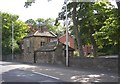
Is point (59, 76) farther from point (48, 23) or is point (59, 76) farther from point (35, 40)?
point (48, 23)

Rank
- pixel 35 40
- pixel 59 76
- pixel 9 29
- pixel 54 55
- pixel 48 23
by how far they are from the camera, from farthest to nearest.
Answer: pixel 48 23
pixel 9 29
pixel 35 40
pixel 54 55
pixel 59 76

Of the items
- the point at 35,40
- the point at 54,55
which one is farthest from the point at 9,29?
the point at 54,55

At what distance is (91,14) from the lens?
35.0m

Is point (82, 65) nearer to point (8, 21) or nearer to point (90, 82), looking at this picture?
point (90, 82)

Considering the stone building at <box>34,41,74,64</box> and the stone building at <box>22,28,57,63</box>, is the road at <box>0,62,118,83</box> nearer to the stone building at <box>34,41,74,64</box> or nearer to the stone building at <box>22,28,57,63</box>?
the stone building at <box>34,41,74,64</box>

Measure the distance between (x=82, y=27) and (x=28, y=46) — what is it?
915 inches

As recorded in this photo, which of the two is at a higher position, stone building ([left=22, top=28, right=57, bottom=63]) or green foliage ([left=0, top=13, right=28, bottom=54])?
green foliage ([left=0, top=13, right=28, bottom=54])

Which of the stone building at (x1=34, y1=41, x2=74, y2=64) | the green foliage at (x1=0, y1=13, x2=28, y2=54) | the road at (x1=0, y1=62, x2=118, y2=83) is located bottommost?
the road at (x1=0, y1=62, x2=118, y2=83)

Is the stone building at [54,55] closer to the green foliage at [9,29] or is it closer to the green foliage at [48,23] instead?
the green foliage at [9,29]

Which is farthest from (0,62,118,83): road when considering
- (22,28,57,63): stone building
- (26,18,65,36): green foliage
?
(26,18,65,36): green foliage

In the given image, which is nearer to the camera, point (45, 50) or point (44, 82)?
point (44, 82)

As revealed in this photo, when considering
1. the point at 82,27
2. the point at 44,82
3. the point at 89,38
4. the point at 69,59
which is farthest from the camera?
the point at 89,38

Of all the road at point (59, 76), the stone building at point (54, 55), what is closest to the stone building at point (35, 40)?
the stone building at point (54, 55)

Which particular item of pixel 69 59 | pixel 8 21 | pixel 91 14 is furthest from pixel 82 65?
pixel 8 21
